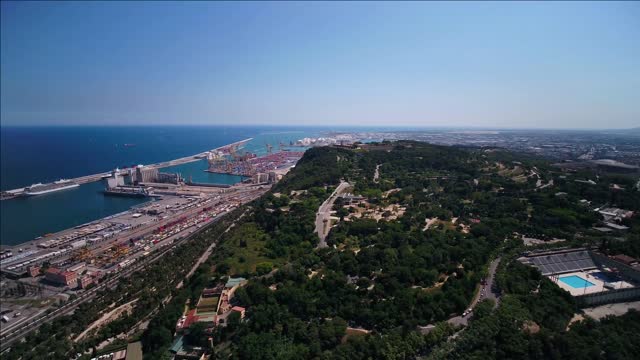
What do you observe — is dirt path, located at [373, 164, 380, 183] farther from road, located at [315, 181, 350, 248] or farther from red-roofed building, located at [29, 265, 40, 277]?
red-roofed building, located at [29, 265, 40, 277]

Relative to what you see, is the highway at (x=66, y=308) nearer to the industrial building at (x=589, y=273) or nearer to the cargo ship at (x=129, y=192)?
the cargo ship at (x=129, y=192)

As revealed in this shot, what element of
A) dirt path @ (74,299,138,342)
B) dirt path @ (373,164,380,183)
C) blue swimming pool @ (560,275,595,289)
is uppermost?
dirt path @ (373,164,380,183)

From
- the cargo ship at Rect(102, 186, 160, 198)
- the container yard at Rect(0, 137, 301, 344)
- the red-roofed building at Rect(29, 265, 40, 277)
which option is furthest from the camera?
the cargo ship at Rect(102, 186, 160, 198)

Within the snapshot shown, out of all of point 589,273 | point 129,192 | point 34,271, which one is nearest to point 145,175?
point 129,192

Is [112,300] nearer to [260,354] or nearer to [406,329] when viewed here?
[260,354]

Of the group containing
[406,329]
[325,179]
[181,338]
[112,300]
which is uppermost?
[325,179]

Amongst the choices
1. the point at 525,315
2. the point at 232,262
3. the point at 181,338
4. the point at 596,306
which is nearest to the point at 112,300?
the point at 232,262

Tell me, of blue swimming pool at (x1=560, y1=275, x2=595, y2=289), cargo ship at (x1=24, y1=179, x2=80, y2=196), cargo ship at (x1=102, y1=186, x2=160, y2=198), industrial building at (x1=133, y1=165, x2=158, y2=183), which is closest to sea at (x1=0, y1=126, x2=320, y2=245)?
cargo ship at (x1=24, y1=179, x2=80, y2=196)
